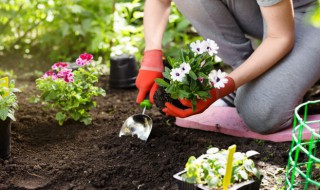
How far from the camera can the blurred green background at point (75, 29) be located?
4035mm

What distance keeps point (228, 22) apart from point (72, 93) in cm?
90

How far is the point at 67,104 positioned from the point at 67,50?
1.48 meters

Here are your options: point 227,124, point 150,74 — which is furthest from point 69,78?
point 227,124

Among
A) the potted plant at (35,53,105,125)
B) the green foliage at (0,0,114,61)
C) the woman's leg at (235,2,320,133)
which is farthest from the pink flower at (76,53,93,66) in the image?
the green foliage at (0,0,114,61)

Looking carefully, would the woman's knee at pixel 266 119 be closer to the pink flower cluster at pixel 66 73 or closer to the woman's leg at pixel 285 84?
the woman's leg at pixel 285 84

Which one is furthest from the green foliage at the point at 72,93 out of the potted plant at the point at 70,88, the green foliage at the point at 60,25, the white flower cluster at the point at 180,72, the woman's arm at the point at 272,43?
the green foliage at the point at 60,25

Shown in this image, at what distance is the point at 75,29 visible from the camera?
405cm

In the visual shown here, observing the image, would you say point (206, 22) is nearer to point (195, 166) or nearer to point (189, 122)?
point (189, 122)

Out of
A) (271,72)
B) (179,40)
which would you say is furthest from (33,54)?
(271,72)

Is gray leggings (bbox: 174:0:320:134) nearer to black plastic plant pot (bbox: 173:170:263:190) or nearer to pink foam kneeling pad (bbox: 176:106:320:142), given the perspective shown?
pink foam kneeling pad (bbox: 176:106:320:142)

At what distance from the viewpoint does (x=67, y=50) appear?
4297 millimetres

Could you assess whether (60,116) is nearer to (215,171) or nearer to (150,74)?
(150,74)

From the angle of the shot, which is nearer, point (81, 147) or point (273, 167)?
point (273, 167)

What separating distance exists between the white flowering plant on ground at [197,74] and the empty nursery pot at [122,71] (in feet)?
3.75
